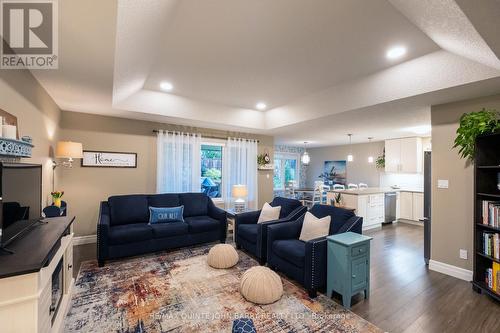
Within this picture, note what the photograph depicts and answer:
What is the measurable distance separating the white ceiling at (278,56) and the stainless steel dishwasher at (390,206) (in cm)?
239

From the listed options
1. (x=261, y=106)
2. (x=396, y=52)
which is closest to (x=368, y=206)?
(x=261, y=106)

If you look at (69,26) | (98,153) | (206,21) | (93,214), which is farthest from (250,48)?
(93,214)

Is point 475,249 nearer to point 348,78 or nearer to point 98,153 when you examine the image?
point 348,78

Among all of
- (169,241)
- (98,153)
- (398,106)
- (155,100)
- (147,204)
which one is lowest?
(169,241)

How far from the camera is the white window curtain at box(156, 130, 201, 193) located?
4.70 metres

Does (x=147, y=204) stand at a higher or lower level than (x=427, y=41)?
lower

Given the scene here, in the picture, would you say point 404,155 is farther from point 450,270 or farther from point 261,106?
point 261,106

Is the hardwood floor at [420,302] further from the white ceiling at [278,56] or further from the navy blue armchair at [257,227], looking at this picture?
the white ceiling at [278,56]

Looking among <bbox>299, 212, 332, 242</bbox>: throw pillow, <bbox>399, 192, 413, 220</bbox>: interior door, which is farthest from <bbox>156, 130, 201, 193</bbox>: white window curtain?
<bbox>399, 192, 413, 220</bbox>: interior door

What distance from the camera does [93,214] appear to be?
4.23m

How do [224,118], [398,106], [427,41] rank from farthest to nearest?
1. [224,118]
2. [398,106]
3. [427,41]

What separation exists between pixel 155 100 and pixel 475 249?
5.05 metres

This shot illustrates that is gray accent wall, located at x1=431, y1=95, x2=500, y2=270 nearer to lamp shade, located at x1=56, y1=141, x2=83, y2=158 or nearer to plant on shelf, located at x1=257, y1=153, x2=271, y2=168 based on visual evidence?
plant on shelf, located at x1=257, y1=153, x2=271, y2=168

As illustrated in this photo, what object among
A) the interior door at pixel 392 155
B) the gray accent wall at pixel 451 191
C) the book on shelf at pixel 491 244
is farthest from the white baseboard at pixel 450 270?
the interior door at pixel 392 155
